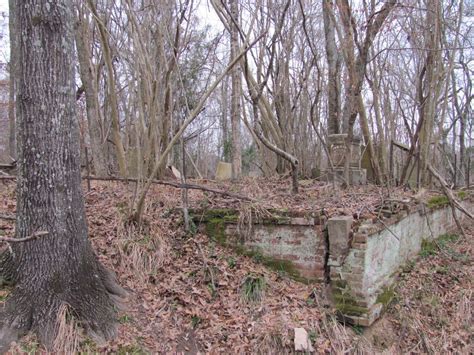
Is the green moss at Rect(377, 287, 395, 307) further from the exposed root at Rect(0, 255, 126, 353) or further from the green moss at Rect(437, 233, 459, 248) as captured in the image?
the exposed root at Rect(0, 255, 126, 353)

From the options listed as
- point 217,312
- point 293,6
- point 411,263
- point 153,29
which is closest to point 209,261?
point 217,312

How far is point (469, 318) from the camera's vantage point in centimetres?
489

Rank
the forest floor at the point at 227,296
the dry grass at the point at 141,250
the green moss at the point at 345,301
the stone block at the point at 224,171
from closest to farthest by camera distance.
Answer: the forest floor at the point at 227,296
the green moss at the point at 345,301
the dry grass at the point at 141,250
the stone block at the point at 224,171

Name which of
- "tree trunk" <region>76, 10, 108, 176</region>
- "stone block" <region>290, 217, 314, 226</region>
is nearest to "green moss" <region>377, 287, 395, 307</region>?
"stone block" <region>290, 217, 314, 226</region>

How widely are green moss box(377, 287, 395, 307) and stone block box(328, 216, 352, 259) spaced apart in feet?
2.91

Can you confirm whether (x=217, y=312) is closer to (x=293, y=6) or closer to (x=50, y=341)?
(x=50, y=341)

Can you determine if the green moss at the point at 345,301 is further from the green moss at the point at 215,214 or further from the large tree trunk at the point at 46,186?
the large tree trunk at the point at 46,186

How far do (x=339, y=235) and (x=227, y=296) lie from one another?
1.49 m

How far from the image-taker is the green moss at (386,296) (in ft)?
14.9

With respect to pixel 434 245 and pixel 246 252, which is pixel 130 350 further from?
pixel 434 245

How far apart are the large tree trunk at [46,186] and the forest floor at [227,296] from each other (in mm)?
220

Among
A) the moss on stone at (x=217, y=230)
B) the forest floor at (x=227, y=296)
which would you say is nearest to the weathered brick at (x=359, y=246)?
the forest floor at (x=227, y=296)

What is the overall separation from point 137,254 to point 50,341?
1.42 meters

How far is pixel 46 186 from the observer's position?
10.3 ft
